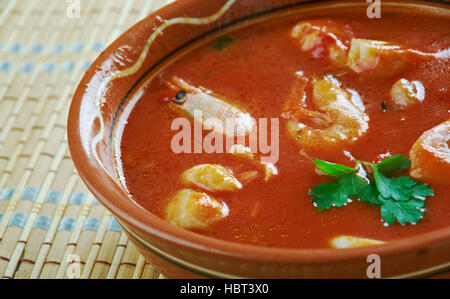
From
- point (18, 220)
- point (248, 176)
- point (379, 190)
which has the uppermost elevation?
point (379, 190)

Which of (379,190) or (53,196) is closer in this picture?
(379,190)

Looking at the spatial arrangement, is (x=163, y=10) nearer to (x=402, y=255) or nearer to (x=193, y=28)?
(x=193, y=28)

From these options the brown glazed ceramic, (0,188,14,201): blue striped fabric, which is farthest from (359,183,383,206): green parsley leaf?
(0,188,14,201): blue striped fabric

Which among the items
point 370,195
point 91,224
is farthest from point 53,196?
point 370,195

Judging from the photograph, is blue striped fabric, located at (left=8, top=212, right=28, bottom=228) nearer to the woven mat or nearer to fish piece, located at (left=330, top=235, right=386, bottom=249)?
the woven mat

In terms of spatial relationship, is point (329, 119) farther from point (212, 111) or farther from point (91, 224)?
point (91, 224)

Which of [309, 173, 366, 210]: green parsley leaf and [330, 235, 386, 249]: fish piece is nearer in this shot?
[330, 235, 386, 249]: fish piece

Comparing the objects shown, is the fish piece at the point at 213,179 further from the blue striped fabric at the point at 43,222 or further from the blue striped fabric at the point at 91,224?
the blue striped fabric at the point at 43,222
